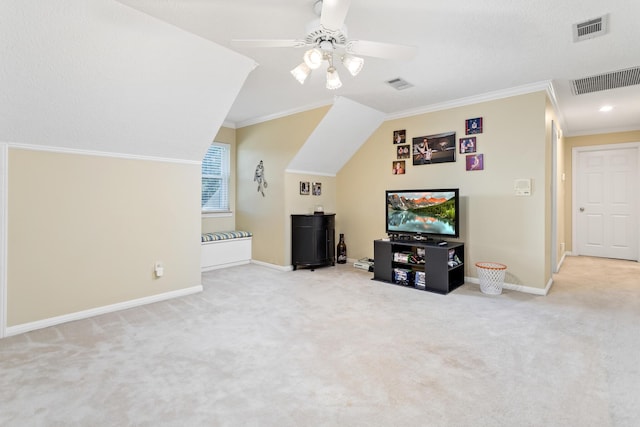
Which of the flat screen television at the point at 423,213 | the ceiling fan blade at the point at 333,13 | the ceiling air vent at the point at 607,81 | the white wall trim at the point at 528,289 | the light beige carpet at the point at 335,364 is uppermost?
the ceiling air vent at the point at 607,81

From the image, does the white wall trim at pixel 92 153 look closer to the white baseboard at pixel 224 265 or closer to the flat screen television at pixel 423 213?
the white baseboard at pixel 224 265

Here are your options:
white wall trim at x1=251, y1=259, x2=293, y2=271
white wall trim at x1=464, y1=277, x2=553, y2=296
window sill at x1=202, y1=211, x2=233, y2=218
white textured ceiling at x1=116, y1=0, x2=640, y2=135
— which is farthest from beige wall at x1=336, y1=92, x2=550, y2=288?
window sill at x1=202, y1=211, x2=233, y2=218

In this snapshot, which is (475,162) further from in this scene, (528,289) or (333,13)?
(333,13)

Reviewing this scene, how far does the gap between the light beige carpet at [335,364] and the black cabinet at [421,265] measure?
15.7 inches

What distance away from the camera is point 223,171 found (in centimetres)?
566

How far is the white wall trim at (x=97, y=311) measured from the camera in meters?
2.66

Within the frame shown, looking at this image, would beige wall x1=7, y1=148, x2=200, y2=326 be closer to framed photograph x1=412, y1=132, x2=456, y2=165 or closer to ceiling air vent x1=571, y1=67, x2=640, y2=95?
framed photograph x1=412, y1=132, x2=456, y2=165

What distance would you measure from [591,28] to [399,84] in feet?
5.66

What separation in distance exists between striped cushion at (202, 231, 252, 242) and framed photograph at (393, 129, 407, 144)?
9.40ft

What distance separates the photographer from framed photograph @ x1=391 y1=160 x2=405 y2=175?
4867 mm

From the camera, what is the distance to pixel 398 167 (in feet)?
16.1

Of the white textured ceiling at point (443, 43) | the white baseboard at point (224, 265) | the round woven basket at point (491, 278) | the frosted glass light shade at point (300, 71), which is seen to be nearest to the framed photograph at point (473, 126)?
the white textured ceiling at point (443, 43)

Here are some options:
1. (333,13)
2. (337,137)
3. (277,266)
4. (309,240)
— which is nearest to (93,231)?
→ (277,266)

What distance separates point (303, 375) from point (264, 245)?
11.2ft
